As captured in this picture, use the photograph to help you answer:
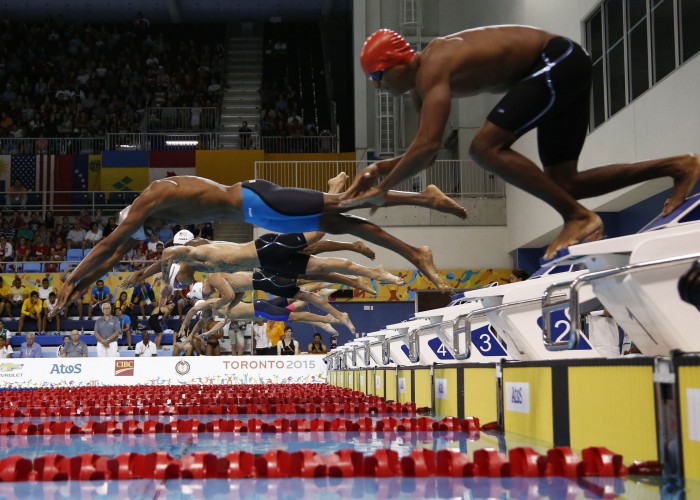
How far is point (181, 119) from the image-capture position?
73.3ft

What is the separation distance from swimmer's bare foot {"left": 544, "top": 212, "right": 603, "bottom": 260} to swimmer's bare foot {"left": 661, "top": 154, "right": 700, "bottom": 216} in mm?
287

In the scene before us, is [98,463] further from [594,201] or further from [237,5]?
[237,5]

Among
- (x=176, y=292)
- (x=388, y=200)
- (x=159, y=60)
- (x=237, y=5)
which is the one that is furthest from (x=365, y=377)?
(x=237, y=5)

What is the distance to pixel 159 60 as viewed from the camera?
25.5 m

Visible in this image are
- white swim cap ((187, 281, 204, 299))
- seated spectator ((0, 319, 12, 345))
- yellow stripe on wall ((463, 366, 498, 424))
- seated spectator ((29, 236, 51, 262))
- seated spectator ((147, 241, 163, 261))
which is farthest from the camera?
seated spectator ((29, 236, 51, 262))

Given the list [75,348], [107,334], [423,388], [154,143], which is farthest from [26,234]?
[423,388]

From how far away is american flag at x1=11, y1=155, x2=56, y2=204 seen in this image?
67.8ft

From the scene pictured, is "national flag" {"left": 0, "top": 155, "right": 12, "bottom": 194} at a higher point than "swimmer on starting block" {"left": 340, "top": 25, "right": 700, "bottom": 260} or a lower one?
higher

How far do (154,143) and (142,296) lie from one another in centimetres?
570

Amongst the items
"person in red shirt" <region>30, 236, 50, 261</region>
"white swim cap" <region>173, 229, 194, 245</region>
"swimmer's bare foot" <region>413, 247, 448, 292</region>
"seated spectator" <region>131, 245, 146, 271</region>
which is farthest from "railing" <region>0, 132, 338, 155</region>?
"swimmer's bare foot" <region>413, 247, 448, 292</region>

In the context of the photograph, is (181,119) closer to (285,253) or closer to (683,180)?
(285,253)

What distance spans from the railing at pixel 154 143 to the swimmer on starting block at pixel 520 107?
57.1 feet

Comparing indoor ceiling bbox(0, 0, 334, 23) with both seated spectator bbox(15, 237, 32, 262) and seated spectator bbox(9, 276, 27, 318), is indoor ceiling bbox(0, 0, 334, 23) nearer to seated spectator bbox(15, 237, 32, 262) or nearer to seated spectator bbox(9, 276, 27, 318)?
seated spectator bbox(15, 237, 32, 262)

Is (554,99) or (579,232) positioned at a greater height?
(554,99)
